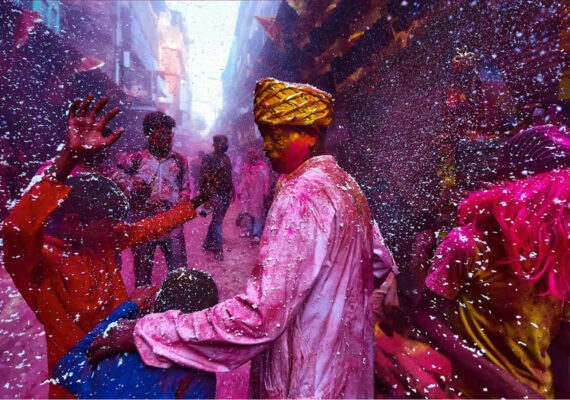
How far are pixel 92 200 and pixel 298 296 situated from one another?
1.44 metres

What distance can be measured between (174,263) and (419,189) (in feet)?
12.2

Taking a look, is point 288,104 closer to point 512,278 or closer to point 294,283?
point 294,283

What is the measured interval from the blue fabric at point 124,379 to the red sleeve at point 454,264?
1872mm

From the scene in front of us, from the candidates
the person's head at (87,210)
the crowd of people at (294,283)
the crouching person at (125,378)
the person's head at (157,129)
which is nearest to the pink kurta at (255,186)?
the person's head at (157,129)

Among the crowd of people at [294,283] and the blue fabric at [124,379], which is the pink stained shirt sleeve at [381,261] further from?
the blue fabric at [124,379]

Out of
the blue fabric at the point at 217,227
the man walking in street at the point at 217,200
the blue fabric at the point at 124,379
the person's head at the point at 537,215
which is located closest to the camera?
the blue fabric at the point at 124,379

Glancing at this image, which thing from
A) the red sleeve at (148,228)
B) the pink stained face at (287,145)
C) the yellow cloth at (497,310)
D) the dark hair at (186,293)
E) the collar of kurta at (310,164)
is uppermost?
the pink stained face at (287,145)

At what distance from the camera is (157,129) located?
3.61 m

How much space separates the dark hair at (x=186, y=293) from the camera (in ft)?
4.31

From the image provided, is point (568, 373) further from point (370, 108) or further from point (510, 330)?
point (370, 108)

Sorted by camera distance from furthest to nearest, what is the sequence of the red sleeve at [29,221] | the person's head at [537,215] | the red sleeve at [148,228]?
1. the red sleeve at [148,228]
2. the person's head at [537,215]
3. the red sleeve at [29,221]

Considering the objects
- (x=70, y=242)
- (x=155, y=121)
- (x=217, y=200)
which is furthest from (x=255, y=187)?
(x=70, y=242)

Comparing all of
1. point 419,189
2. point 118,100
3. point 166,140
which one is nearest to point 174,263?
point 166,140

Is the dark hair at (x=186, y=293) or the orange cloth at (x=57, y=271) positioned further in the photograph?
the dark hair at (x=186, y=293)
